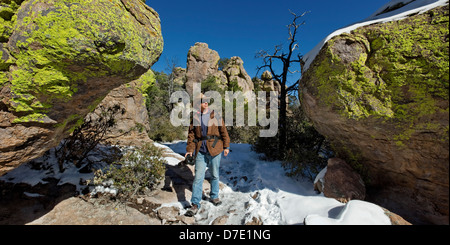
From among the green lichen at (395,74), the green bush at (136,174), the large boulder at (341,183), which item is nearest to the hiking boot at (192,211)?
the green bush at (136,174)

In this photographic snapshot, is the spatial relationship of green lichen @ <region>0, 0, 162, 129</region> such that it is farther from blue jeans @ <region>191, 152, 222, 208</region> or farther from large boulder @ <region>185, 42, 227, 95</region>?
large boulder @ <region>185, 42, 227, 95</region>

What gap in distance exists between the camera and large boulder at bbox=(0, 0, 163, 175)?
87.1 inches

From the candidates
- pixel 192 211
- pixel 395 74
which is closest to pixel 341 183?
pixel 395 74

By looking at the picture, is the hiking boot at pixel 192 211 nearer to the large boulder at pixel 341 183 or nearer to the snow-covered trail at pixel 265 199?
the snow-covered trail at pixel 265 199

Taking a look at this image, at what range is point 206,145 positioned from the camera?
11.9 ft

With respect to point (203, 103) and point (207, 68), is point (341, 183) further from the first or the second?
point (207, 68)

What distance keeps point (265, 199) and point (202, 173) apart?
1329 mm

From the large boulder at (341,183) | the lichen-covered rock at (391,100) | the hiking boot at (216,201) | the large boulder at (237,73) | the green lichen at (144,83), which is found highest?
the large boulder at (237,73)

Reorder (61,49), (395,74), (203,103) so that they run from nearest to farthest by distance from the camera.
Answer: (61,49), (395,74), (203,103)

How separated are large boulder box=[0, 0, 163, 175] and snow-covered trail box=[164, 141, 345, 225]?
2.70 metres

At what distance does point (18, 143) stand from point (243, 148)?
21.9 feet

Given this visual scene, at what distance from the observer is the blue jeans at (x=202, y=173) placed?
348 centimetres

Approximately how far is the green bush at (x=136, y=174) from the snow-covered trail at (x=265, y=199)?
1220 millimetres
